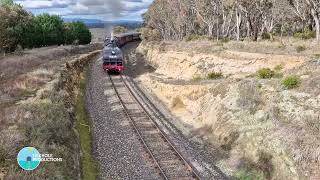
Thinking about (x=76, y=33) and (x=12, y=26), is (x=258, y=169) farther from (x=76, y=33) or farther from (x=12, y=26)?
(x=76, y=33)

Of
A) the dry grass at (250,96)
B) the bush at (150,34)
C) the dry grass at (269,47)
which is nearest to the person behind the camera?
the dry grass at (250,96)

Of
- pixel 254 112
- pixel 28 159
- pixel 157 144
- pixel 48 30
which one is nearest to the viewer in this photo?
pixel 28 159

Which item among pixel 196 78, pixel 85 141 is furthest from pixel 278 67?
pixel 85 141

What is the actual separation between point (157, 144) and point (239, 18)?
3573 centimetres

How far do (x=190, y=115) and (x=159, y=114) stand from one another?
256cm

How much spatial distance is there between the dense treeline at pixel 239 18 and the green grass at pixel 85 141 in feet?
79.7

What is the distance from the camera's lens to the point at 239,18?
183 ft

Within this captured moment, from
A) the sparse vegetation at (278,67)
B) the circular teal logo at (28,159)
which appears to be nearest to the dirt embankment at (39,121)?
the circular teal logo at (28,159)

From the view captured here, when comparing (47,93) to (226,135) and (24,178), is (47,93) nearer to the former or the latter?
(226,135)

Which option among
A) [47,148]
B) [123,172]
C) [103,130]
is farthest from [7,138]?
[103,130]

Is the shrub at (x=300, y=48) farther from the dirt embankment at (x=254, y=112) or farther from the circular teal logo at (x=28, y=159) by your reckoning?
the circular teal logo at (x=28, y=159)

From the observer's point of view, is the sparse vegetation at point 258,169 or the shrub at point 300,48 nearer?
the sparse vegetation at point 258,169

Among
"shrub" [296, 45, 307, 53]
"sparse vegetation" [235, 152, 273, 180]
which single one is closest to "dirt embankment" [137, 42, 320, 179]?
"sparse vegetation" [235, 152, 273, 180]

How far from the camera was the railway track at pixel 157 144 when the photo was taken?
2064cm
